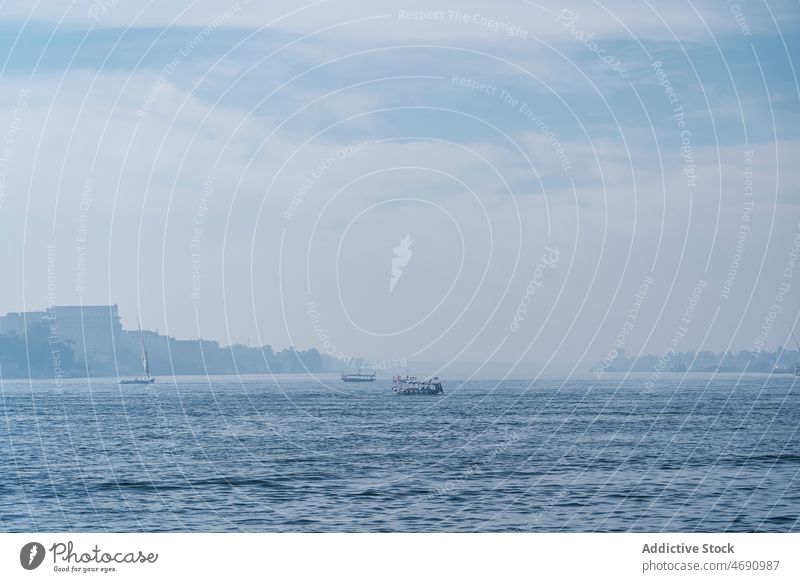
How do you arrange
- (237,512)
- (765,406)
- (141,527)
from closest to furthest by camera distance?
1. (141,527)
2. (237,512)
3. (765,406)

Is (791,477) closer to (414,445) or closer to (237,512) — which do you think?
(414,445)

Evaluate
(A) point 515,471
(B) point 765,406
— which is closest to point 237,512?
(A) point 515,471

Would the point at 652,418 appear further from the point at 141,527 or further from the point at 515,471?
the point at 141,527

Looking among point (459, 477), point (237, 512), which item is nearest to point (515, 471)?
point (459, 477)
